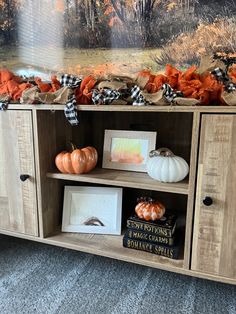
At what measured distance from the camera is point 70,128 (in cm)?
121

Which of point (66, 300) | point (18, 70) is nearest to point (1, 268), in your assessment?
point (66, 300)

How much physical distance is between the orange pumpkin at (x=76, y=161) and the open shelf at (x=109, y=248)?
292 mm

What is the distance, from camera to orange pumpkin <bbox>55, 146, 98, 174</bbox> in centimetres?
103

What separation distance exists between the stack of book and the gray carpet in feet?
0.54

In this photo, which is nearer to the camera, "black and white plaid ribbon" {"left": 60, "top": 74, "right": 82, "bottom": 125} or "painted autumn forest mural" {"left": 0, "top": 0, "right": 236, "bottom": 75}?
"black and white plaid ribbon" {"left": 60, "top": 74, "right": 82, "bottom": 125}

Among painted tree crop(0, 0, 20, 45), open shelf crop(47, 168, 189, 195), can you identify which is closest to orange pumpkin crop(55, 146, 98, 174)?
open shelf crop(47, 168, 189, 195)

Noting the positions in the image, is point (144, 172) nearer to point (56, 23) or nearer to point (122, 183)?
point (122, 183)

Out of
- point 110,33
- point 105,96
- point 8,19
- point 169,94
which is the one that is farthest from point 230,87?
point 8,19

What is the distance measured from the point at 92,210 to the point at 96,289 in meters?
0.31

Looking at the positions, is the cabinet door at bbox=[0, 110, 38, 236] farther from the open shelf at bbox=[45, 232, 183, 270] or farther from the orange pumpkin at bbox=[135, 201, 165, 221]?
the orange pumpkin at bbox=[135, 201, 165, 221]

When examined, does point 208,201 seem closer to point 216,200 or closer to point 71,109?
point 216,200

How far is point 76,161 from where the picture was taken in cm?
103

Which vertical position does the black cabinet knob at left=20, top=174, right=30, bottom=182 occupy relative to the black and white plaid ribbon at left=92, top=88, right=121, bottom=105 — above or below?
below

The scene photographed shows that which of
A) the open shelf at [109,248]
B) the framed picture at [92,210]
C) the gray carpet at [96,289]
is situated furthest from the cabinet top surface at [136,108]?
the gray carpet at [96,289]
